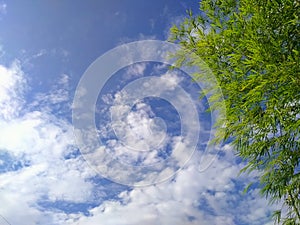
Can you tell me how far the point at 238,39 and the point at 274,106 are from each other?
59.4 inches

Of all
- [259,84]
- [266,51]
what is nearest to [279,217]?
[259,84]

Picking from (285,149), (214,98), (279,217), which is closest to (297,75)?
(285,149)

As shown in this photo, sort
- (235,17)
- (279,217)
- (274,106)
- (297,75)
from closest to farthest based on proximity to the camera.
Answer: (297,75)
(274,106)
(279,217)
(235,17)

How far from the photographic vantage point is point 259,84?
7348mm

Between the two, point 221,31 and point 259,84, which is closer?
point 259,84

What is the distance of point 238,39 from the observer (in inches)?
309

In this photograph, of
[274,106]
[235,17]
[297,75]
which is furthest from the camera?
[235,17]

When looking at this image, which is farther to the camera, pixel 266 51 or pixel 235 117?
pixel 235 117

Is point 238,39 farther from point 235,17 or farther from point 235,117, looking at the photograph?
point 235,117

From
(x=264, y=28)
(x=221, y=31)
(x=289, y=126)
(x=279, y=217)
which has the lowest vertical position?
(x=279, y=217)

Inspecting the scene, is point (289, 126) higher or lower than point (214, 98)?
lower

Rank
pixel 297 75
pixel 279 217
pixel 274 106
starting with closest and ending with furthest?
pixel 297 75
pixel 274 106
pixel 279 217

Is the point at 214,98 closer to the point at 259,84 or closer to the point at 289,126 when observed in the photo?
the point at 259,84

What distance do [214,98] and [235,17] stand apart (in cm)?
169
